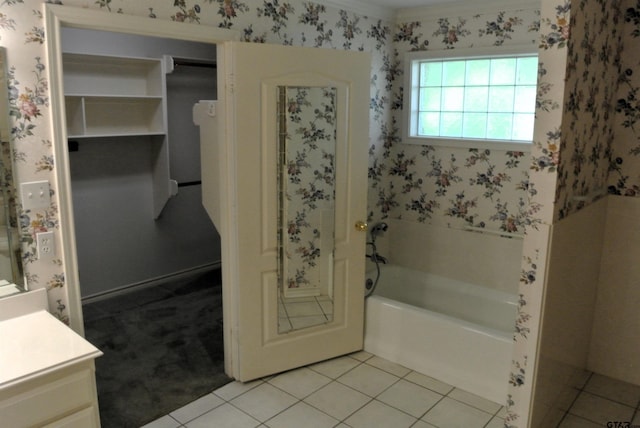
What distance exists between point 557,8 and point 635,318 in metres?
1.95

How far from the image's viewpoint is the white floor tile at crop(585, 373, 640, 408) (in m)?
2.91

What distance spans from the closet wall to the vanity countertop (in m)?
2.05

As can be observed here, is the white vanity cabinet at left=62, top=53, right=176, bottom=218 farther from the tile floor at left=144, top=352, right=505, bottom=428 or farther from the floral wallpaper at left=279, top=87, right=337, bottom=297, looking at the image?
the tile floor at left=144, top=352, right=505, bottom=428

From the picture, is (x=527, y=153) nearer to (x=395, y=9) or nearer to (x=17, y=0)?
(x=395, y=9)

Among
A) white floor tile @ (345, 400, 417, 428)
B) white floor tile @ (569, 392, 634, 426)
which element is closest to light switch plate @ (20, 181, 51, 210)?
white floor tile @ (345, 400, 417, 428)

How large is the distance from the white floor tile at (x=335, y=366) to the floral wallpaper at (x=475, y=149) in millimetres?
1089

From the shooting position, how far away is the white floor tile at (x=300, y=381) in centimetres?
295

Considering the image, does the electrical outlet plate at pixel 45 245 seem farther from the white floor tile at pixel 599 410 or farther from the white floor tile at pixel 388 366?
the white floor tile at pixel 599 410

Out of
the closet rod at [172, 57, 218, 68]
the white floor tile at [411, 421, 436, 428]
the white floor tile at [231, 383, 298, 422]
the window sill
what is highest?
the closet rod at [172, 57, 218, 68]

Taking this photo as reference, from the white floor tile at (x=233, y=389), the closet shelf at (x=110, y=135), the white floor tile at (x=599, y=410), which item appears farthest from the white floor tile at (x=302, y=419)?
the closet shelf at (x=110, y=135)

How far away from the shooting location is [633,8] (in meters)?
2.74

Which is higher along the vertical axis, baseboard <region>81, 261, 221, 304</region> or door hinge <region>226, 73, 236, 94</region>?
door hinge <region>226, 73, 236, 94</region>

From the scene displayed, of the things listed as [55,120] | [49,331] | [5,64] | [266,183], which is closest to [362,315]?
[266,183]

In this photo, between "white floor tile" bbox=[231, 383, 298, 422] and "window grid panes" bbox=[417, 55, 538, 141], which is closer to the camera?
"white floor tile" bbox=[231, 383, 298, 422]
